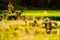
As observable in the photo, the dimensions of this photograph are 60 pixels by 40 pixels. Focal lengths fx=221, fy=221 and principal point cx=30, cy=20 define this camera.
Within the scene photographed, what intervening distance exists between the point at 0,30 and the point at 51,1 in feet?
61.9

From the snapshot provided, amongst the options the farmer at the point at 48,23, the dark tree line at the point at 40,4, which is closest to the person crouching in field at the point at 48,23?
the farmer at the point at 48,23

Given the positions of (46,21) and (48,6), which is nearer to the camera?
(46,21)

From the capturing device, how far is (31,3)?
2381 centimetres

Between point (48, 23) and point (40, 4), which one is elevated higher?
point (48, 23)

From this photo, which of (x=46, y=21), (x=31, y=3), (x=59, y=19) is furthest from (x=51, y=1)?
(x=46, y=21)

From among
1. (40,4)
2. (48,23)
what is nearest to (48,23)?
(48,23)

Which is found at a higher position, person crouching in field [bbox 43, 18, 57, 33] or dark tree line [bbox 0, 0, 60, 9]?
person crouching in field [bbox 43, 18, 57, 33]

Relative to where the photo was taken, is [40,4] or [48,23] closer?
[48,23]

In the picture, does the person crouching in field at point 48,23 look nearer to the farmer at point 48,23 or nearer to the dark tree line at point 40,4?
the farmer at point 48,23

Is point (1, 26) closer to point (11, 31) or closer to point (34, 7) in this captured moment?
point (11, 31)

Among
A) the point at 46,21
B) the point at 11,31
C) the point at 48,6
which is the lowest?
the point at 48,6

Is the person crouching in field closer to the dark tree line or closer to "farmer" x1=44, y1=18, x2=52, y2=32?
"farmer" x1=44, y1=18, x2=52, y2=32

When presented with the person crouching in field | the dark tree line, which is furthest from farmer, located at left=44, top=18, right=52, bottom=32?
the dark tree line

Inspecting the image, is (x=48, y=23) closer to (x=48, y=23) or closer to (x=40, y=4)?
(x=48, y=23)
